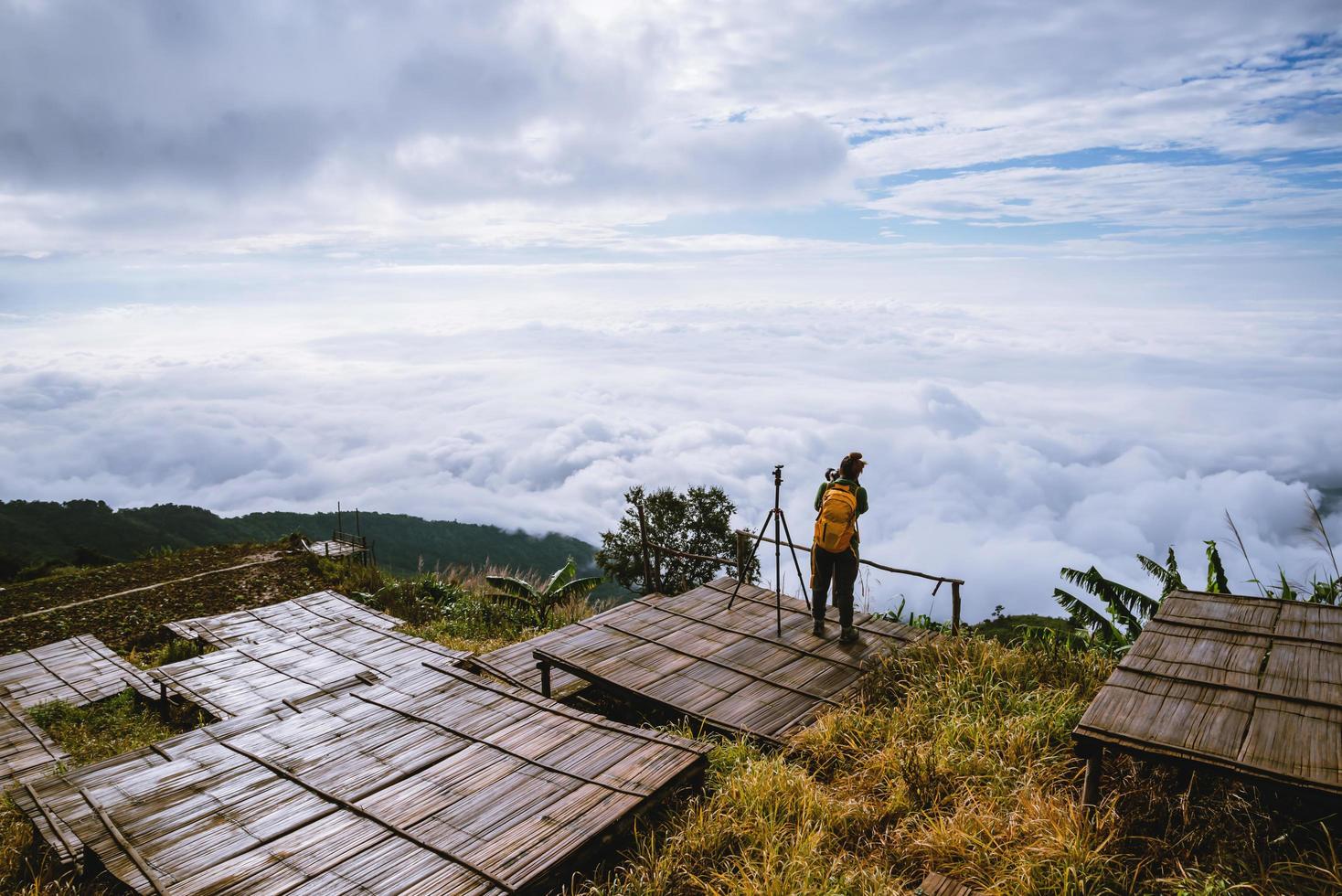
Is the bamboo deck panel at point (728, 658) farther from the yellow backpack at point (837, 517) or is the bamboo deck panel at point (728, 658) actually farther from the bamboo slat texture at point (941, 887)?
the bamboo slat texture at point (941, 887)

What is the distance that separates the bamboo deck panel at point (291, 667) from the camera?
9000mm

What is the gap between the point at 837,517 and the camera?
814 cm

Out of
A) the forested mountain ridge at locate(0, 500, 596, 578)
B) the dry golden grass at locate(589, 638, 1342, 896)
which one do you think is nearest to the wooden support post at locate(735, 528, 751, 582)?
the dry golden grass at locate(589, 638, 1342, 896)

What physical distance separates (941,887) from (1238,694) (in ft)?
8.20

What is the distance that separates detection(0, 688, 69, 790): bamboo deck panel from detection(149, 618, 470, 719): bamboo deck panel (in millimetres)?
1258

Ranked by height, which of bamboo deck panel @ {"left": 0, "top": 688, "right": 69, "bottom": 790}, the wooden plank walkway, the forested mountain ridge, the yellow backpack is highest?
the yellow backpack

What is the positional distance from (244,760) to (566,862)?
3.29 metres

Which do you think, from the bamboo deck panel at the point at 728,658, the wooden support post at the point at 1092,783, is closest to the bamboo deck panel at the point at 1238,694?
the wooden support post at the point at 1092,783

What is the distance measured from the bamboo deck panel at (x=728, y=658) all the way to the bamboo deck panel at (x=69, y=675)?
6.36 m

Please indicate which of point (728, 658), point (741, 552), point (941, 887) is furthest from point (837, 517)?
point (941, 887)

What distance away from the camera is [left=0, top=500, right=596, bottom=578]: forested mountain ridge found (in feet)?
134

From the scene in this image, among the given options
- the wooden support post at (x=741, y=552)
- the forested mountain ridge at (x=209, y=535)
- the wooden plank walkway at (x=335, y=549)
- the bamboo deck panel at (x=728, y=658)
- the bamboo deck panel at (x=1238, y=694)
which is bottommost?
the forested mountain ridge at (x=209, y=535)

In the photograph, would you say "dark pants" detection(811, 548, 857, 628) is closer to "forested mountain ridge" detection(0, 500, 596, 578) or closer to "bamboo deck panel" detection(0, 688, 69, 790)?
"bamboo deck panel" detection(0, 688, 69, 790)

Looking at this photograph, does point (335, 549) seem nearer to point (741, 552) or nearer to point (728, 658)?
point (741, 552)
